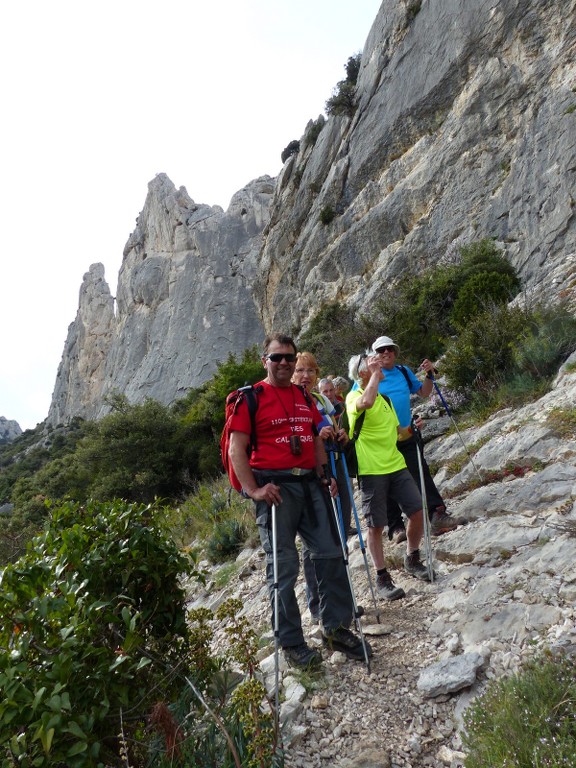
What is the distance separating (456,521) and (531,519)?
31.6 inches

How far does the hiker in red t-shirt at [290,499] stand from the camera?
9.91 ft

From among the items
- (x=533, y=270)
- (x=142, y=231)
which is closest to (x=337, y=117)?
(x=533, y=270)

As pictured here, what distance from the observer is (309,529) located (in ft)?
10.7

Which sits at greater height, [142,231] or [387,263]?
[142,231]

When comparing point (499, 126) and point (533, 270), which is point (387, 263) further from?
point (533, 270)

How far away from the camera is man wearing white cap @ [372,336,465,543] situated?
470cm

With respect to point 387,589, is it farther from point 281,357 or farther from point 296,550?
point 281,357

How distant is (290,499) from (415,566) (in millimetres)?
1607

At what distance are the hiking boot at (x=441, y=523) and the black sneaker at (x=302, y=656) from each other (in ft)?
7.22

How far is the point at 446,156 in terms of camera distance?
17.5 metres

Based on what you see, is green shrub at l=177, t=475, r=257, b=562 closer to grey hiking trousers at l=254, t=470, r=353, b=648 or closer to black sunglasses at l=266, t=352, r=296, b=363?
grey hiking trousers at l=254, t=470, r=353, b=648

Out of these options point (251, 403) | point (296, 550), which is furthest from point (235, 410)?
point (296, 550)

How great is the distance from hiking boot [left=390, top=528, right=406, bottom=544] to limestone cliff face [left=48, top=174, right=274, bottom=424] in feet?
124

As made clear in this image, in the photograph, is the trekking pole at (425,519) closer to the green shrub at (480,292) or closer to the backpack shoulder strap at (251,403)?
the backpack shoulder strap at (251,403)
